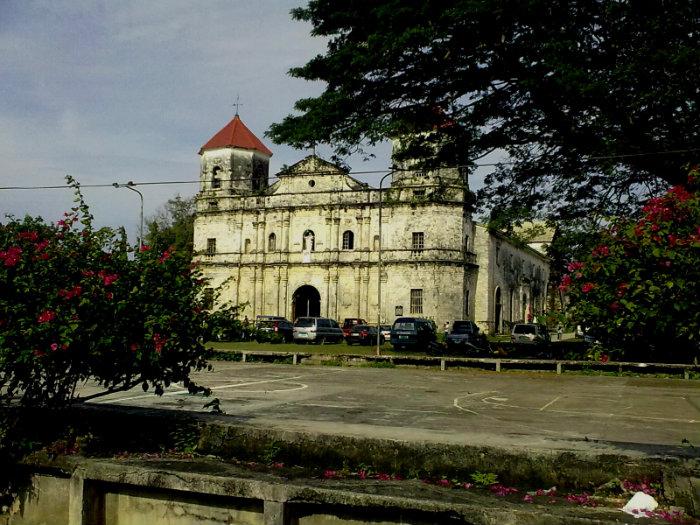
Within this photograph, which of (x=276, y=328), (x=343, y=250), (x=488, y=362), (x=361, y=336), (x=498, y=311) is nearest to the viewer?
(x=488, y=362)

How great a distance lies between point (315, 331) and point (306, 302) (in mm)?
14600

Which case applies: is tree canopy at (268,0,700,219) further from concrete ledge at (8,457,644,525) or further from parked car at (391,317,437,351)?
parked car at (391,317,437,351)

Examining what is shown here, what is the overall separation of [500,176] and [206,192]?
40.2 metres

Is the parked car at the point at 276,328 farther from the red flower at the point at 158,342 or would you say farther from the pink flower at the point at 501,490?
the pink flower at the point at 501,490

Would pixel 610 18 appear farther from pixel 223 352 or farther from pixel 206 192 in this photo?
pixel 206 192

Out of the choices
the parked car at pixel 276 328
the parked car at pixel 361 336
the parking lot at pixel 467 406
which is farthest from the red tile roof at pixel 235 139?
the parking lot at pixel 467 406

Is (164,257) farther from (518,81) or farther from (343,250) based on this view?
(343,250)

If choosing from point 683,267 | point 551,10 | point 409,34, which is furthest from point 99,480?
point 551,10

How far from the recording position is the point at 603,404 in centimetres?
1391

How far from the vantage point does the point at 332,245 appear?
52.5m

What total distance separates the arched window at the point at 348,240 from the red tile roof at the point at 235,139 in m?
10.8

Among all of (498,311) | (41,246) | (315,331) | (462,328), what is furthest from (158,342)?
(498,311)

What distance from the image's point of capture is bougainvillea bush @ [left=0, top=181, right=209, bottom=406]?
5.40 m

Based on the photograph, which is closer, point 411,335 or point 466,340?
point 466,340
